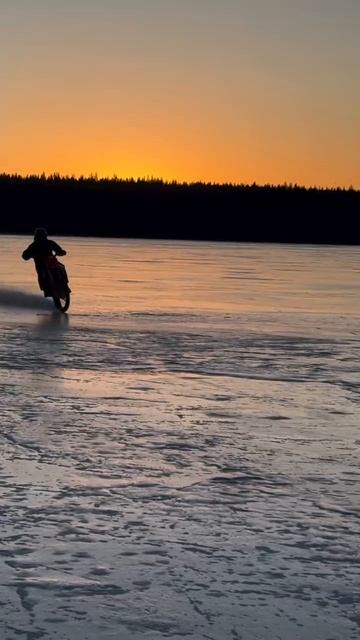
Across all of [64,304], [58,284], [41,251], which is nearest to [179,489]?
[58,284]

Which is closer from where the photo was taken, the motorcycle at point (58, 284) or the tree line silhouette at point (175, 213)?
the motorcycle at point (58, 284)

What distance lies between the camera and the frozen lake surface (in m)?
3.93

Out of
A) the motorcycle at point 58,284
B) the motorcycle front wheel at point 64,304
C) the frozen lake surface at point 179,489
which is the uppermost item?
the motorcycle at point 58,284

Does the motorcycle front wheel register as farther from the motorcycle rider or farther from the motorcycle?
the motorcycle rider

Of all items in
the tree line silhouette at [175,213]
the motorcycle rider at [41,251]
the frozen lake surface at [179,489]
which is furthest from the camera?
the tree line silhouette at [175,213]

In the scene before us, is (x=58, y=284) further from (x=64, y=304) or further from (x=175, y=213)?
(x=175, y=213)

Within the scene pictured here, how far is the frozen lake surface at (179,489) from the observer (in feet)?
12.9

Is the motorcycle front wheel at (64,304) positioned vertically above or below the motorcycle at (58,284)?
below

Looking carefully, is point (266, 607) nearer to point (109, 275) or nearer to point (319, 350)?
point (319, 350)

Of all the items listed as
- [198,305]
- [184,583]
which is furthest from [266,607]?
[198,305]

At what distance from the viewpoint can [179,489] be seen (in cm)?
577

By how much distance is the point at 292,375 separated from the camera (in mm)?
10500

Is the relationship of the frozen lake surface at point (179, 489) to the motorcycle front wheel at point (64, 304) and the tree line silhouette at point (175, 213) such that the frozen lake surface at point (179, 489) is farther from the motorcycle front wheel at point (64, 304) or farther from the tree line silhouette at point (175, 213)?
the tree line silhouette at point (175, 213)

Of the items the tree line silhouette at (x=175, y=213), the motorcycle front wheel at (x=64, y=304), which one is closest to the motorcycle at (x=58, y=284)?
the motorcycle front wheel at (x=64, y=304)
